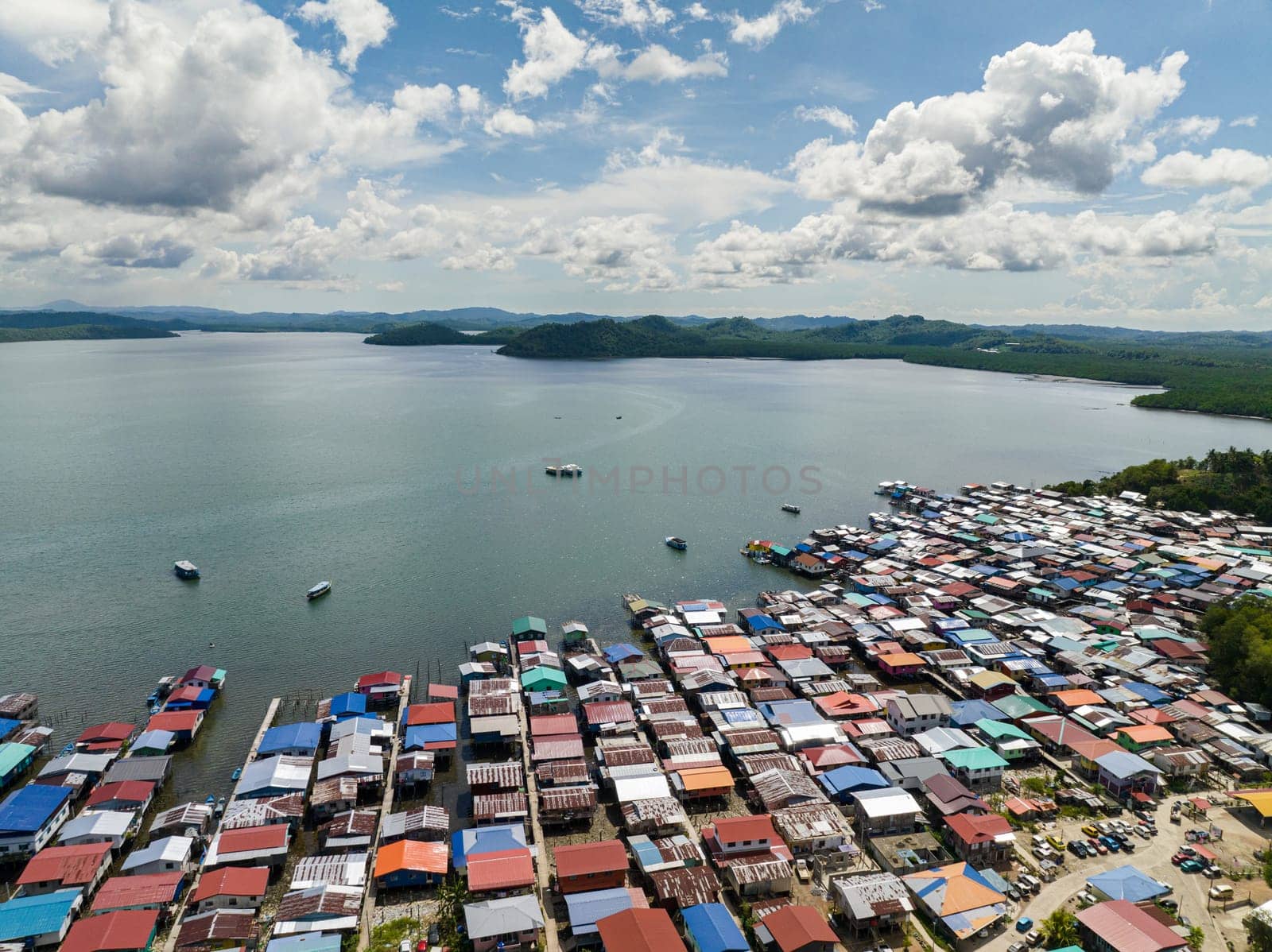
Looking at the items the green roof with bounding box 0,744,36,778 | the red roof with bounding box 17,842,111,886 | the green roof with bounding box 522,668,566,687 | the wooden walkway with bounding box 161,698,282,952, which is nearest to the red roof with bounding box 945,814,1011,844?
the green roof with bounding box 522,668,566,687

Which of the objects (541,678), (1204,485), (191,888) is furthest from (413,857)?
(1204,485)

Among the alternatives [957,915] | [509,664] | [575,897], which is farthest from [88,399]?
[957,915]

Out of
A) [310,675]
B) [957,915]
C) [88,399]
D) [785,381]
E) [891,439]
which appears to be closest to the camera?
[957,915]

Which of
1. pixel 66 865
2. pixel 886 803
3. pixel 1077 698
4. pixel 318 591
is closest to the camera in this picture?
pixel 66 865

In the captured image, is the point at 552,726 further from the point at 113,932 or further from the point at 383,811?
the point at 113,932

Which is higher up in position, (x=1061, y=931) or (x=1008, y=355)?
(x=1008, y=355)

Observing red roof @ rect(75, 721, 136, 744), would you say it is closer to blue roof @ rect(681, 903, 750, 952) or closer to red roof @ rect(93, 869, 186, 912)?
red roof @ rect(93, 869, 186, 912)

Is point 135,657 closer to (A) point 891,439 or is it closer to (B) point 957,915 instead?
(B) point 957,915
